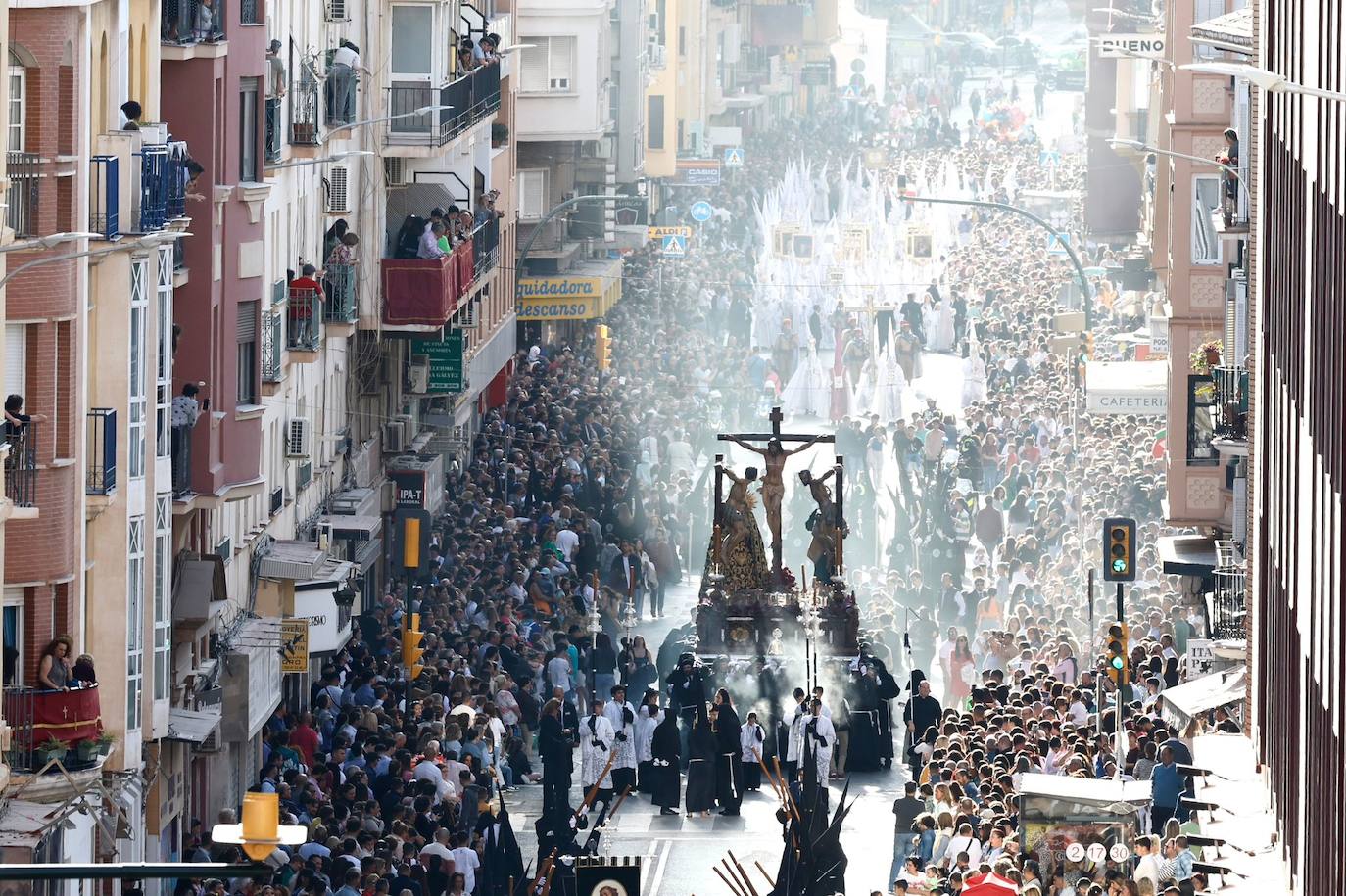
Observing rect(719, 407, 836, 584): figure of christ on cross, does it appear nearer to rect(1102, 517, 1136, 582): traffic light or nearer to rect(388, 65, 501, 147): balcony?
rect(1102, 517, 1136, 582): traffic light

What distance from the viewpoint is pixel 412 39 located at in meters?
53.0

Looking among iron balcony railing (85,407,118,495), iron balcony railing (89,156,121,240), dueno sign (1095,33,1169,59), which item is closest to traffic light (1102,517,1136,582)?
iron balcony railing (85,407,118,495)

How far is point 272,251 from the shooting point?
138ft

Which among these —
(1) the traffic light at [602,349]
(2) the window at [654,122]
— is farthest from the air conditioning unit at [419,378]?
(2) the window at [654,122]

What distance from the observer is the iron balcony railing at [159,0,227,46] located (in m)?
34.2

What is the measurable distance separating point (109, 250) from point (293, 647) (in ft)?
42.7

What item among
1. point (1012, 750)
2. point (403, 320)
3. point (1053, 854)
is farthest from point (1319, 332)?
point (403, 320)

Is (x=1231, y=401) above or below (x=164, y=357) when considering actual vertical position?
below

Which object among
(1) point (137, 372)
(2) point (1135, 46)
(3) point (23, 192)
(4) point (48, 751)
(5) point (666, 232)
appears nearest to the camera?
(4) point (48, 751)

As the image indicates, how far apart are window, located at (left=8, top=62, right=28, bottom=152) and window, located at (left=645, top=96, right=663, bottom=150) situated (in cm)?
7268

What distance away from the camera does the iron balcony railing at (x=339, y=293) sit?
4616 centimetres

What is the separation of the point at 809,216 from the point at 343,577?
65.7 meters

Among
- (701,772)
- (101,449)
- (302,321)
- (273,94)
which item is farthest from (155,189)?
(302,321)

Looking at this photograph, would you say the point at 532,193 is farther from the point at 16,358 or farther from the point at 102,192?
the point at 16,358
